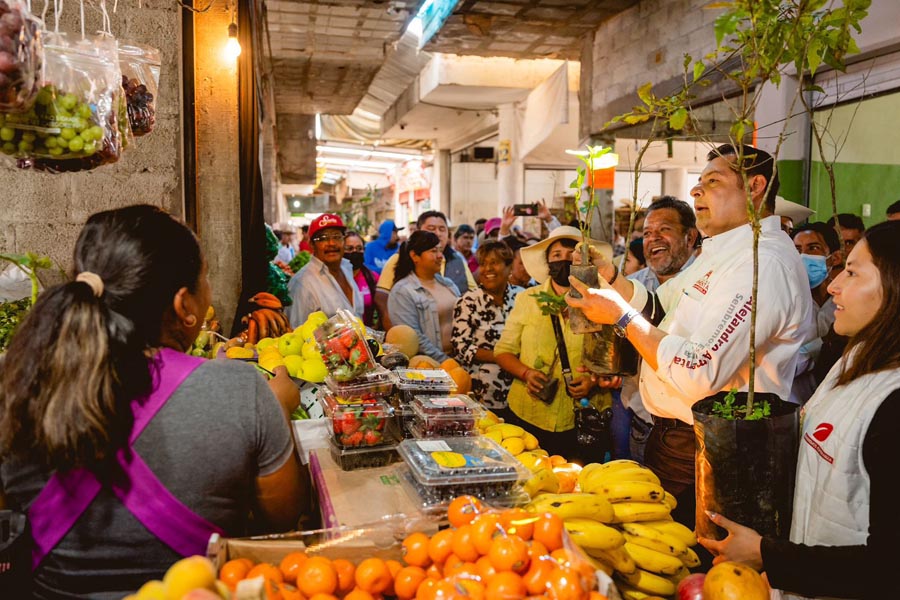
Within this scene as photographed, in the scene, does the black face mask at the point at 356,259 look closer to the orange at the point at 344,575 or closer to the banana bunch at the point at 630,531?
the banana bunch at the point at 630,531

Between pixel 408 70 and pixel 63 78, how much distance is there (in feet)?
39.3

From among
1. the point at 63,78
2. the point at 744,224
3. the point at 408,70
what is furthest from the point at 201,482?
the point at 408,70

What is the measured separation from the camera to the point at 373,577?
1562mm

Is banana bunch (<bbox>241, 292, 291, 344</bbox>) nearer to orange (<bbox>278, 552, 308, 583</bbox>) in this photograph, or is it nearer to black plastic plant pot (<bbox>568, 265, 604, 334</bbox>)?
black plastic plant pot (<bbox>568, 265, 604, 334</bbox>)

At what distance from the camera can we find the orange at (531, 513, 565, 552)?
1.56 meters

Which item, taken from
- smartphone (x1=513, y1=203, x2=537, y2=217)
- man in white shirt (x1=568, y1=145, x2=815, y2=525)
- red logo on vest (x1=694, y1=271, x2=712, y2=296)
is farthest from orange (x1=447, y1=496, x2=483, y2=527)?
smartphone (x1=513, y1=203, x2=537, y2=217)

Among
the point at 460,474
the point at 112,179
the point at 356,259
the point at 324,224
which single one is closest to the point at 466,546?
the point at 460,474

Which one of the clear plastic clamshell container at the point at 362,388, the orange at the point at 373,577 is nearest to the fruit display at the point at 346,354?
the clear plastic clamshell container at the point at 362,388

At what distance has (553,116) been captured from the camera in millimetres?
11336

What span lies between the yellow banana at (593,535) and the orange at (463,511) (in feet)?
0.88

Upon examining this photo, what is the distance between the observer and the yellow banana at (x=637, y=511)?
2004 mm

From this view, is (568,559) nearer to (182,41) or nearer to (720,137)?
(182,41)

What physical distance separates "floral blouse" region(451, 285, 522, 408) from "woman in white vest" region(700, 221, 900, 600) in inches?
108

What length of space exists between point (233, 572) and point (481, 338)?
3.31 meters
